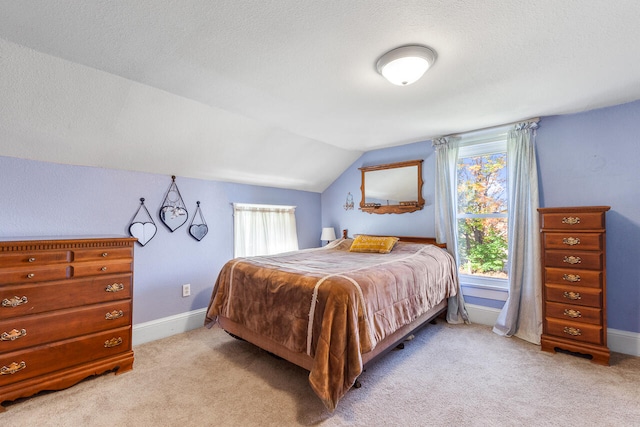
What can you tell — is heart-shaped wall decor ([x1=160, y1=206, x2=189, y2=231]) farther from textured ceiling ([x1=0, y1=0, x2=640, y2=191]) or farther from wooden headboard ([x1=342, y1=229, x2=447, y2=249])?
wooden headboard ([x1=342, y1=229, x2=447, y2=249])

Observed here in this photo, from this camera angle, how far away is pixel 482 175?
3.43 meters

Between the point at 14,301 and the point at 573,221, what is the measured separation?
423 centimetres

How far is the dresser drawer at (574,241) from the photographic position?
92.4 inches

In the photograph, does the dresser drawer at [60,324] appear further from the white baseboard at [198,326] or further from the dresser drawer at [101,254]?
the white baseboard at [198,326]

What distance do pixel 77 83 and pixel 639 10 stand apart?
11.0 feet

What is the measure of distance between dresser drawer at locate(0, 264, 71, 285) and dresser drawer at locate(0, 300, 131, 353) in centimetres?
24

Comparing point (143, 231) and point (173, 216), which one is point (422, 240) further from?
point (143, 231)

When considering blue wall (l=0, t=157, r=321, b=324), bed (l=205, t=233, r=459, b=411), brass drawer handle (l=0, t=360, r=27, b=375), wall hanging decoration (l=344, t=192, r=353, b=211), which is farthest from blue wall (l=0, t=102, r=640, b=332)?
wall hanging decoration (l=344, t=192, r=353, b=211)

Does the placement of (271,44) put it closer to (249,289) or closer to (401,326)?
(249,289)

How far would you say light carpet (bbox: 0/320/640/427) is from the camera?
1.70 meters

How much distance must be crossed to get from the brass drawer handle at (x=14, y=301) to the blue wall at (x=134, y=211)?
0.62 meters

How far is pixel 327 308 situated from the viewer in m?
1.82

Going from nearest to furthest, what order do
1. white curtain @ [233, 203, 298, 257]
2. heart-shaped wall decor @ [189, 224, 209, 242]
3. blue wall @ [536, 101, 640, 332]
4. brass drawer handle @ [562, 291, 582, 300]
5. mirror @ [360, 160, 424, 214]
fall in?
brass drawer handle @ [562, 291, 582, 300] → blue wall @ [536, 101, 640, 332] → heart-shaped wall decor @ [189, 224, 209, 242] → white curtain @ [233, 203, 298, 257] → mirror @ [360, 160, 424, 214]

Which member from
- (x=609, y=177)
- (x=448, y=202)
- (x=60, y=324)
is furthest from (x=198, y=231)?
(x=609, y=177)
